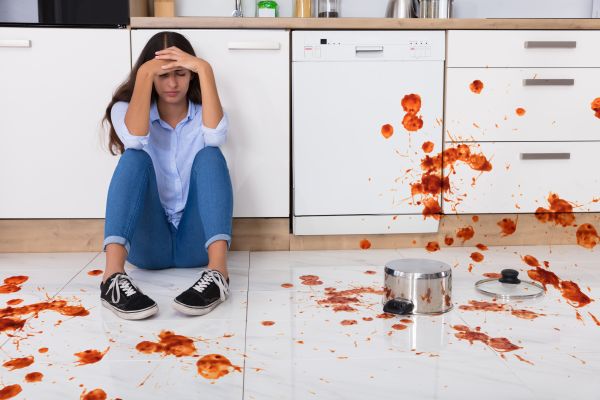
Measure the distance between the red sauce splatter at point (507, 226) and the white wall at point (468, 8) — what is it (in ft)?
3.43

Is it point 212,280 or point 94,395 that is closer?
point 94,395

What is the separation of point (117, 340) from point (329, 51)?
4.45 ft

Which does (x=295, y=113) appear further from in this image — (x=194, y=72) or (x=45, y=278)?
(x=45, y=278)

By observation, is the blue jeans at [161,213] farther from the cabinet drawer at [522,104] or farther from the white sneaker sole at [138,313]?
the cabinet drawer at [522,104]

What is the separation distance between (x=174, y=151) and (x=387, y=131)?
818 millimetres

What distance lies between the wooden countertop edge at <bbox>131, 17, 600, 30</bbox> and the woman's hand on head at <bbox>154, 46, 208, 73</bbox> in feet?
1.09

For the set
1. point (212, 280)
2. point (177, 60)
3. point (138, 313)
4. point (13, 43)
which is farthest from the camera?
point (13, 43)

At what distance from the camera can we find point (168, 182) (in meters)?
2.14

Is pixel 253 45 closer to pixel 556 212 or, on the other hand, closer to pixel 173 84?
pixel 173 84

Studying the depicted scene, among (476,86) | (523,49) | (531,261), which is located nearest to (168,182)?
(476,86)

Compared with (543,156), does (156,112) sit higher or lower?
higher

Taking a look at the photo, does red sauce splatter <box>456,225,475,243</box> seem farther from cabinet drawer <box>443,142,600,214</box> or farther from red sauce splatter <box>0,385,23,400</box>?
red sauce splatter <box>0,385,23,400</box>

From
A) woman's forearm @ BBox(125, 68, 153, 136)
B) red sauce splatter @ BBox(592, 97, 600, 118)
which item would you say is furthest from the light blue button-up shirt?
red sauce splatter @ BBox(592, 97, 600, 118)

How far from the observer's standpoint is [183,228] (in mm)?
2074
